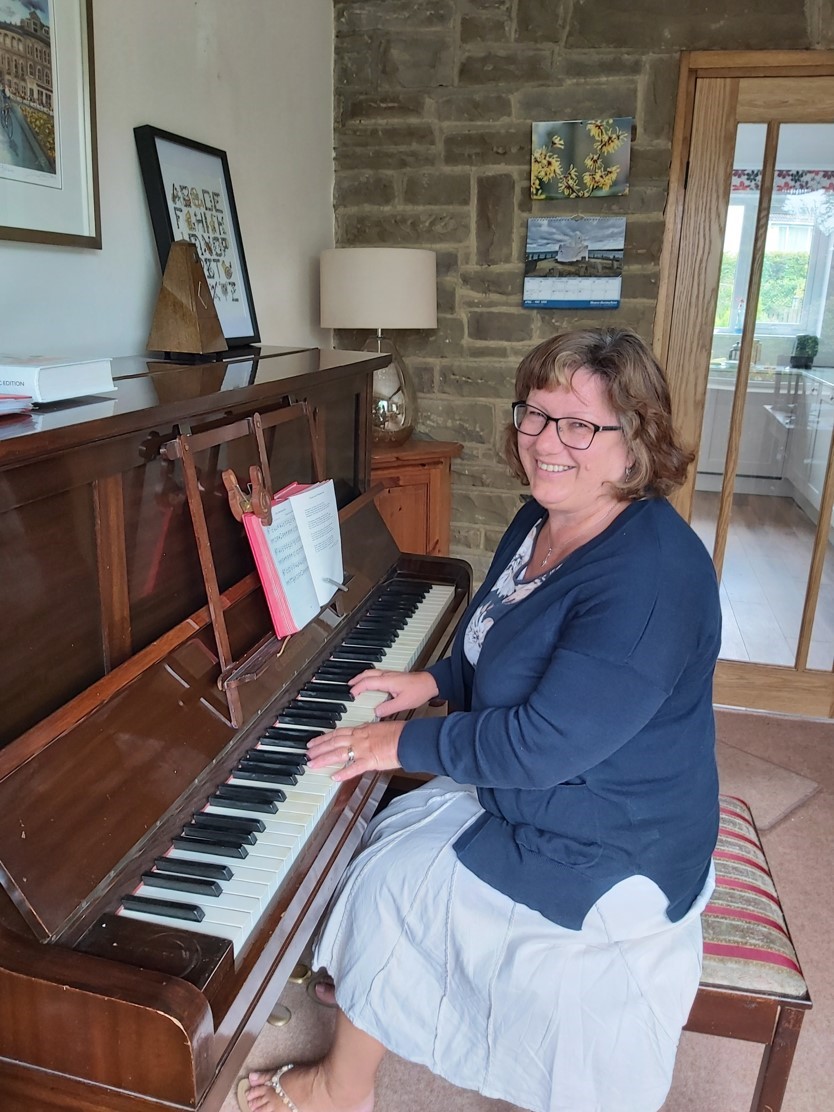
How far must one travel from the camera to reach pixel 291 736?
52.6 inches

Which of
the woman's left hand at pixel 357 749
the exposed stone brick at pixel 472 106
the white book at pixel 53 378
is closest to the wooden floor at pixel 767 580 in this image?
the exposed stone brick at pixel 472 106

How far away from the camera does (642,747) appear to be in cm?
123

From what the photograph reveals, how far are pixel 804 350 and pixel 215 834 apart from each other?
8.55 feet

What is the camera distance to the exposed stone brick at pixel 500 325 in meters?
2.95

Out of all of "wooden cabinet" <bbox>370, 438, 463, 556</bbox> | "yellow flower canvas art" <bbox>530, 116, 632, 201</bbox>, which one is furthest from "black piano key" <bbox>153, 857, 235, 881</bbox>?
"yellow flower canvas art" <bbox>530, 116, 632, 201</bbox>

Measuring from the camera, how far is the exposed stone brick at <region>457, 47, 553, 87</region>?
2.71 metres

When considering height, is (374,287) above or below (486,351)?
above

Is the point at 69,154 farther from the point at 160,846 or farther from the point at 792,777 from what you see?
the point at 792,777

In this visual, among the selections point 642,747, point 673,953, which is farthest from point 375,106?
point 673,953

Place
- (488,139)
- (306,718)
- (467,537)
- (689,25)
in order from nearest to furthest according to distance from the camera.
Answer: (306,718) < (689,25) < (488,139) < (467,537)

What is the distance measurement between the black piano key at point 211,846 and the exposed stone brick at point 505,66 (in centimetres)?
256

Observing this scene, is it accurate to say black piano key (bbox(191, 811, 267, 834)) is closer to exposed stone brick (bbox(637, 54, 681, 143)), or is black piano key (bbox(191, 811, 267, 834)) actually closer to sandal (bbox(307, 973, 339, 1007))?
sandal (bbox(307, 973, 339, 1007))

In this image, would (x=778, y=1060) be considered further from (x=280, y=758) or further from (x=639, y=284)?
(x=639, y=284)

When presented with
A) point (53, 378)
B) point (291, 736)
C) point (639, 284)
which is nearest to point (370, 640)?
point (291, 736)
